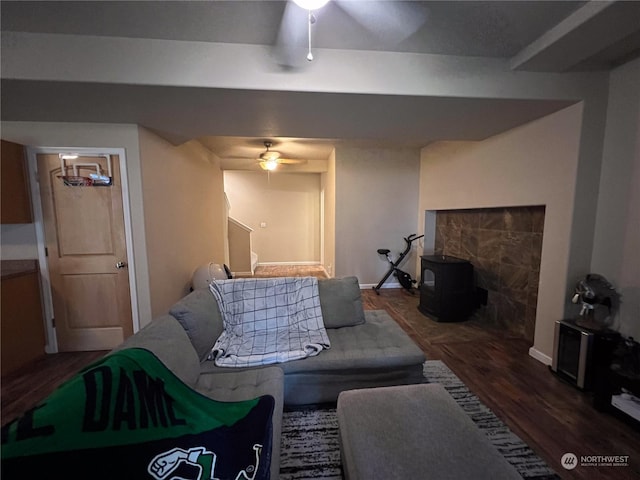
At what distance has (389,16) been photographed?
157 centimetres

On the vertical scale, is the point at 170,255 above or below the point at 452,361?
above

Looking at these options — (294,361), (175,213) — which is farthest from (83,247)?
(294,361)

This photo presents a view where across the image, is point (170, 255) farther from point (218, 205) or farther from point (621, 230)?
point (621, 230)

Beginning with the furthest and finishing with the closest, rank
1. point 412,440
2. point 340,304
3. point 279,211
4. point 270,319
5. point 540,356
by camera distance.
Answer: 1. point 279,211
2. point 540,356
3. point 340,304
4. point 270,319
5. point 412,440

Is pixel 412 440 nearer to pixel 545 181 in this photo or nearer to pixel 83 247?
pixel 545 181

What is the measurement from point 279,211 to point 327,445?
6291 millimetres

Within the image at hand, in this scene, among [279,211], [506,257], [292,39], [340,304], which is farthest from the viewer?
[279,211]

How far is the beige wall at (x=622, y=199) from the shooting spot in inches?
76.2

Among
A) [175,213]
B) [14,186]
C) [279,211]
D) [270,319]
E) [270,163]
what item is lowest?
[270,319]

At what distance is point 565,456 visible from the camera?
58.0 inches

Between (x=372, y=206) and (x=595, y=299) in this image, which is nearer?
(x=595, y=299)

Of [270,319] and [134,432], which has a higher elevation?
[134,432]

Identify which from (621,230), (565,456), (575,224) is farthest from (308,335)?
(621,230)

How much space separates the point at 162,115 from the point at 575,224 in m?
3.71
